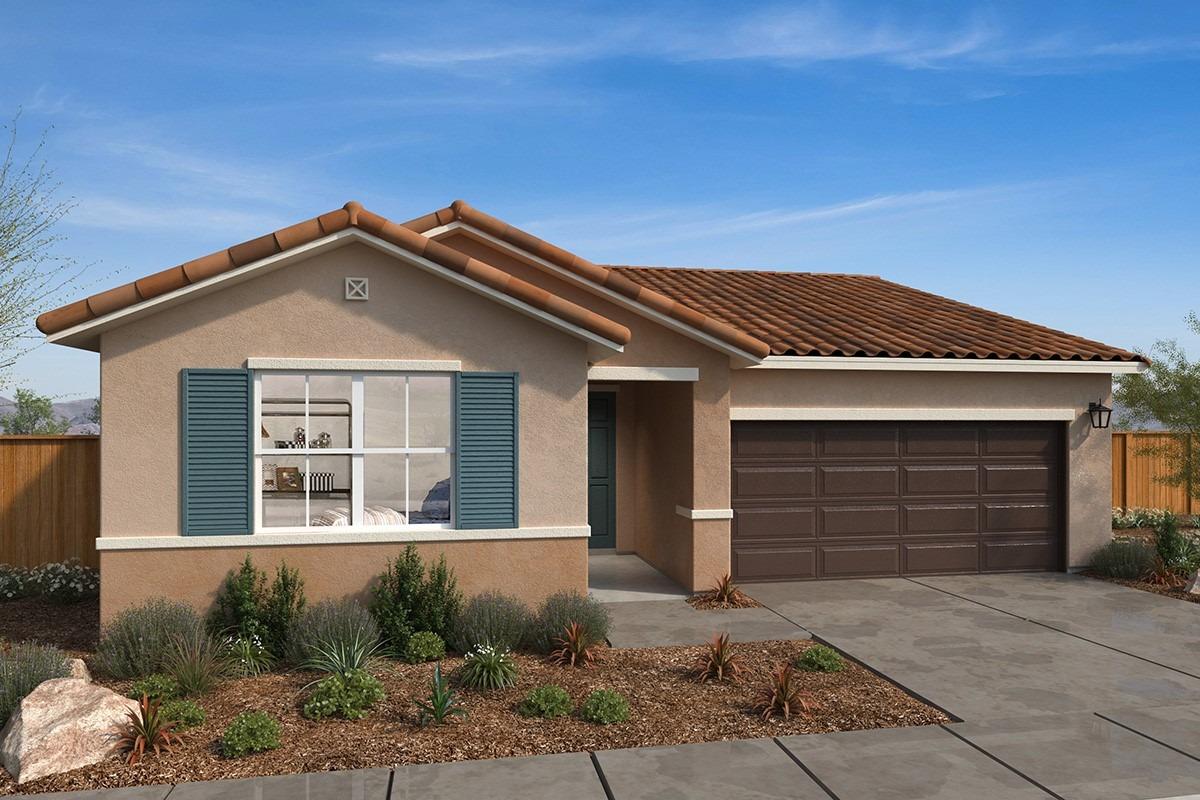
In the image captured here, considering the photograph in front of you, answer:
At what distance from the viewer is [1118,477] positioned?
1812 cm

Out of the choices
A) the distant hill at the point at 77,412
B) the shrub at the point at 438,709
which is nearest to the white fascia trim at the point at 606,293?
the shrub at the point at 438,709

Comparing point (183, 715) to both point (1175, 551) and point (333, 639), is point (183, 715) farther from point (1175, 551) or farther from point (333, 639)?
point (1175, 551)

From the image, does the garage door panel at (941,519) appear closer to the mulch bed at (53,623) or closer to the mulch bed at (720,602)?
the mulch bed at (720,602)

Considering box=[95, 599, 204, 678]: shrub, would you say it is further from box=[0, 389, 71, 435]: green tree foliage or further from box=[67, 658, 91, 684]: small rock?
box=[0, 389, 71, 435]: green tree foliage

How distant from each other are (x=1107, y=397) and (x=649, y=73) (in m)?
8.30

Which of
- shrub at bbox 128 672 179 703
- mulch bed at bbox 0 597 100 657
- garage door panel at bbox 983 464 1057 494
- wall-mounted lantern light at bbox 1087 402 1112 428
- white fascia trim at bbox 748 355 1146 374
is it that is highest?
white fascia trim at bbox 748 355 1146 374

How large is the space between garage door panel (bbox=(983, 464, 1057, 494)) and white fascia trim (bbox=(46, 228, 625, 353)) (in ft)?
21.2

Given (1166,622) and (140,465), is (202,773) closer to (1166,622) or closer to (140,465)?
(140,465)

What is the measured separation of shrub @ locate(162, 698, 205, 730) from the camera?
6434mm

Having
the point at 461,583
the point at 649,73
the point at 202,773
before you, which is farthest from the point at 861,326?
the point at 202,773

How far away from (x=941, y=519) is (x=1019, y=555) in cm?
138

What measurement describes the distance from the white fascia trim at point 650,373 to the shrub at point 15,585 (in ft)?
25.7

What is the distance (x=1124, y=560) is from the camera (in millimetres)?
12305

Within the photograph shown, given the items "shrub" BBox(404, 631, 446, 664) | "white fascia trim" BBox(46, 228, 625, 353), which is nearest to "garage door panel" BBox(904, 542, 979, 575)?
"white fascia trim" BBox(46, 228, 625, 353)
